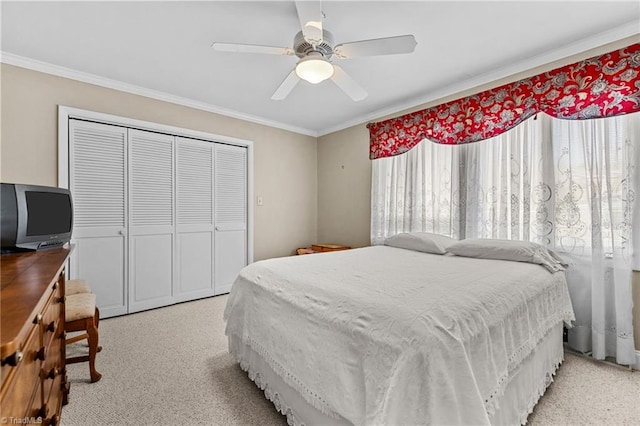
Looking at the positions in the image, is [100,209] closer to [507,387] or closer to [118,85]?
[118,85]

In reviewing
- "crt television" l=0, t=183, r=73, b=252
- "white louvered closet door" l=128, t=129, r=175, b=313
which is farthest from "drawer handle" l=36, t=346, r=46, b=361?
"white louvered closet door" l=128, t=129, r=175, b=313

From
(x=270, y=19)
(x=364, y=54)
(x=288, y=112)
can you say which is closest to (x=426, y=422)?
(x=364, y=54)

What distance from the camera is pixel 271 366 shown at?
1.64 m

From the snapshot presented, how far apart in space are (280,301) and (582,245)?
95.0 inches

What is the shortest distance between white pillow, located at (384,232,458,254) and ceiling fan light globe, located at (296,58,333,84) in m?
1.77

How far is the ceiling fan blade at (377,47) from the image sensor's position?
1.79 meters

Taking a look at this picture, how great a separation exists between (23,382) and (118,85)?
3196 mm

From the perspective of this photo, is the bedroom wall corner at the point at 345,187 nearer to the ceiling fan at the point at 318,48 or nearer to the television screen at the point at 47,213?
the ceiling fan at the point at 318,48

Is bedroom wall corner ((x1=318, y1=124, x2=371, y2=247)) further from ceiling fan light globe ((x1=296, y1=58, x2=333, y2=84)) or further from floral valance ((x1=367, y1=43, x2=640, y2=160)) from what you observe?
ceiling fan light globe ((x1=296, y1=58, x2=333, y2=84))

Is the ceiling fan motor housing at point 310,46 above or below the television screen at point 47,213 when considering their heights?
above

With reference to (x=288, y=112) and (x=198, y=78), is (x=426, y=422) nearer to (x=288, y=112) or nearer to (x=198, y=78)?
(x=198, y=78)

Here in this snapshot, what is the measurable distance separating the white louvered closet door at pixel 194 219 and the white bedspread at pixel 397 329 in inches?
72.0

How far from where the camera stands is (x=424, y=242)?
9.50 ft

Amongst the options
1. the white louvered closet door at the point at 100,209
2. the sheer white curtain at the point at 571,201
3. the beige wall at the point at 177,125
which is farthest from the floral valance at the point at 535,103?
the white louvered closet door at the point at 100,209
